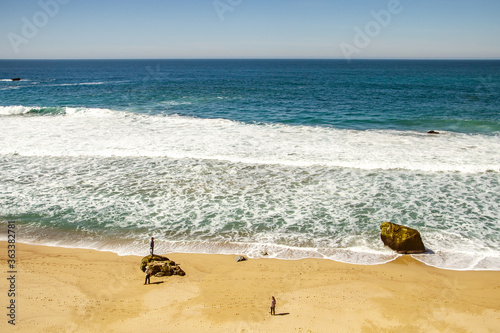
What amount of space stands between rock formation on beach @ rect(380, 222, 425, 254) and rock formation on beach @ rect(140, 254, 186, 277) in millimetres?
7895

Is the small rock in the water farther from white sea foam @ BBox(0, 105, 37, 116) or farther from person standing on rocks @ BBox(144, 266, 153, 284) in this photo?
white sea foam @ BBox(0, 105, 37, 116)

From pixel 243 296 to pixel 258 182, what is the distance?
29.7 feet

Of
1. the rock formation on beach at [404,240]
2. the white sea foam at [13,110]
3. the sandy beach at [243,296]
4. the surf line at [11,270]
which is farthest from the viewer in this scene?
the white sea foam at [13,110]

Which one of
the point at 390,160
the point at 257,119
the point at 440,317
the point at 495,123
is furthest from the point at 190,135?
the point at 495,123

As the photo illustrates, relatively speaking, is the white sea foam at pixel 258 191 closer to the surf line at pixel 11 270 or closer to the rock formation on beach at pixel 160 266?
the surf line at pixel 11 270

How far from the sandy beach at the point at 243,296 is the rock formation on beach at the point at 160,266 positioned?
22cm

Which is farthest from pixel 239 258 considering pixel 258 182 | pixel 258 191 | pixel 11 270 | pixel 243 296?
pixel 11 270

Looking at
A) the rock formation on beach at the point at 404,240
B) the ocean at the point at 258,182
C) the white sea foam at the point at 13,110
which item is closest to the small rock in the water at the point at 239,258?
the ocean at the point at 258,182

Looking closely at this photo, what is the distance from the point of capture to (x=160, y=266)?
11.3 m

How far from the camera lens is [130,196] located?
17141 mm

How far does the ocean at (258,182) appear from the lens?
44.0ft

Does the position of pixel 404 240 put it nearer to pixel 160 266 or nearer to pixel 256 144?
pixel 160 266

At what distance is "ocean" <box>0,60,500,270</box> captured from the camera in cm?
1341

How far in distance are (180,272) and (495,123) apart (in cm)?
3426
